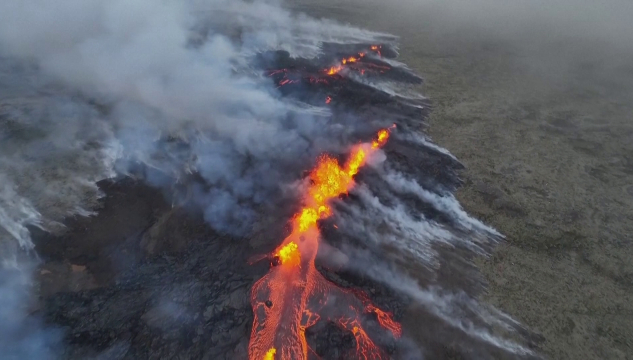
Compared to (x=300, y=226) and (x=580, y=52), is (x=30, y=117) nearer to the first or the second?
(x=300, y=226)

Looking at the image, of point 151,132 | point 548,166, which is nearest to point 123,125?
point 151,132

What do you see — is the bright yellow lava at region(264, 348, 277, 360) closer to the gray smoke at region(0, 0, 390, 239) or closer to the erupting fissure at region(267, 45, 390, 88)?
the gray smoke at region(0, 0, 390, 239)

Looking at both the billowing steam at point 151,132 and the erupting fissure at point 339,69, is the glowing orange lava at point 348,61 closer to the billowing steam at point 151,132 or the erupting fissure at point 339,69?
the erupting fissure at point 339,69

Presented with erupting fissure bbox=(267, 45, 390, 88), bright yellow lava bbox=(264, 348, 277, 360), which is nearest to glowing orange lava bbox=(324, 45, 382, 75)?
erupting fissure bbox=(267, 45, 390, 88)

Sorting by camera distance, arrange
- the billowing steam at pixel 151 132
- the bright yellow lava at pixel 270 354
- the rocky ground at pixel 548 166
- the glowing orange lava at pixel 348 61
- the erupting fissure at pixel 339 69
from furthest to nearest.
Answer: the glowing orange lava at pixel 348 61 → the erupting fissure at pixel 339 69 → the billowing steam at pixel 151 132 → the rocky ground at pixel 548 166 → the bright yellow lava at pixel 270 354

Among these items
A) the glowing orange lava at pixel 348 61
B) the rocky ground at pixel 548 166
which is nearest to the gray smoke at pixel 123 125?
the glowing orange lava at pixel 348 61
